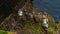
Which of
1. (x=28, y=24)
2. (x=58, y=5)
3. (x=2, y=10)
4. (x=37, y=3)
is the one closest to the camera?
(x=2, y=10)

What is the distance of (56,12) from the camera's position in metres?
11.8

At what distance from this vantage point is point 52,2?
12.6 m

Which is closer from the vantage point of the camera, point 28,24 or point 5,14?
point 5,14

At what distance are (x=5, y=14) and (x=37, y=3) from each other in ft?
12.0

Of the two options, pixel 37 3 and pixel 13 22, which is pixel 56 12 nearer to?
pixel 37 3

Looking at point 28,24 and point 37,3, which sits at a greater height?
point 37,3

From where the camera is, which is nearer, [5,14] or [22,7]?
[5,14]

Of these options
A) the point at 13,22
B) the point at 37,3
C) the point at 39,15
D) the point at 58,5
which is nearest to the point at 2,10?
the point at 13,22

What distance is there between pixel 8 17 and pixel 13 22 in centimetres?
25

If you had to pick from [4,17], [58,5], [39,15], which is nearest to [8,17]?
[4,17]

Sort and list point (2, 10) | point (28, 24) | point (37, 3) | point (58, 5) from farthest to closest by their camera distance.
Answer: point (58, 5), point (37, 3), point (28, 24), point (2, 10)

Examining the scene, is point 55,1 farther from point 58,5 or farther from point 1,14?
point 1,14

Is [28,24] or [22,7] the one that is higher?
[22,7]

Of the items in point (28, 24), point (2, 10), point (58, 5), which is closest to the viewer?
point (2, 10)
